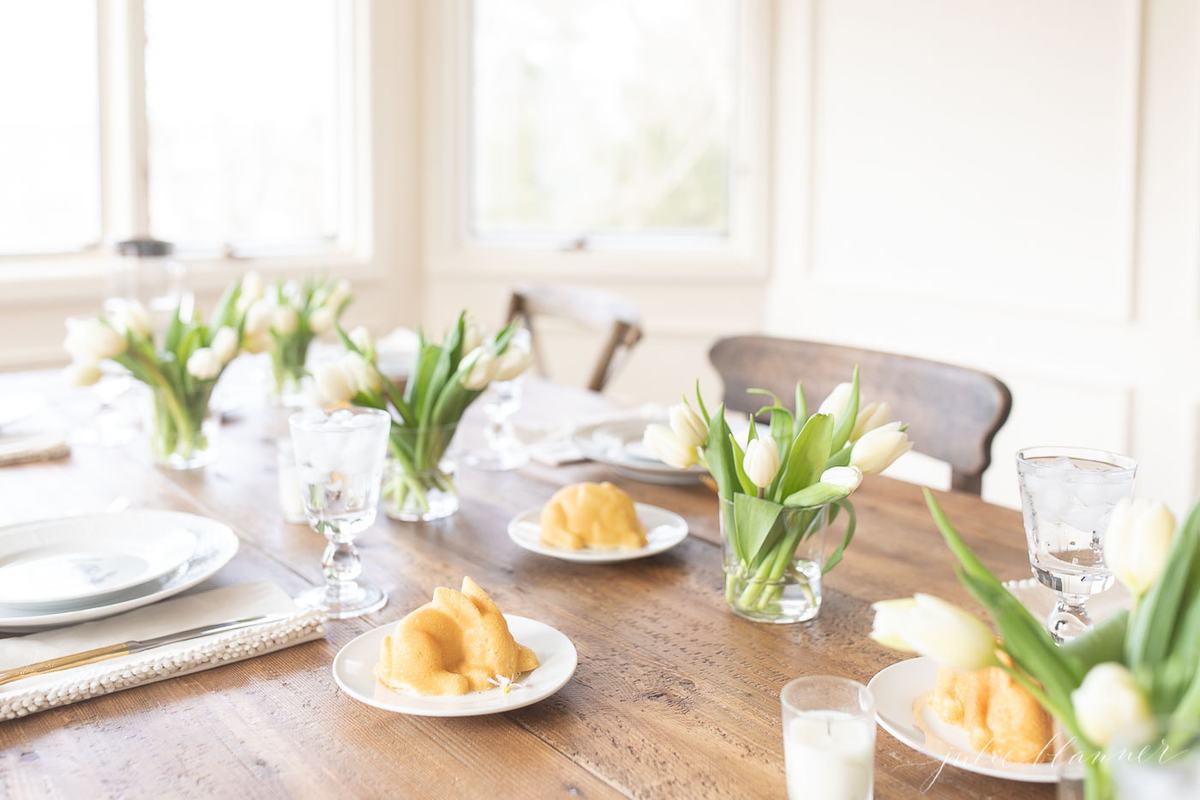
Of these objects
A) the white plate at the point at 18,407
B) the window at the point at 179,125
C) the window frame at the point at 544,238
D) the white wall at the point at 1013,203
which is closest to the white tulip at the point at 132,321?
the white plate at the point at 18,407

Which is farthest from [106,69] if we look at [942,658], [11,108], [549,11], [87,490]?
[942,658]

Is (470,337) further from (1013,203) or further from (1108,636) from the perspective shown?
(1013,203)

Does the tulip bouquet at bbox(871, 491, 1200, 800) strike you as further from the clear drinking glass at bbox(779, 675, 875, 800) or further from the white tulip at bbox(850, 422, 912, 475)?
the white tulip at bbox(850, 422, 912, 475)

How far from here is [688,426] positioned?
3.74 feet

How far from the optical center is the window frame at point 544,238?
3.69 meters

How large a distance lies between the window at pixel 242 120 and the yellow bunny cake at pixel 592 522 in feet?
8.01

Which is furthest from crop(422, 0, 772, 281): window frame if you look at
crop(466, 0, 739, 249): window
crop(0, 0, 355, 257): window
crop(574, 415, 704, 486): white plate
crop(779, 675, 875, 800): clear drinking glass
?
crop(779, 675, 875, 800): clear drinking glass

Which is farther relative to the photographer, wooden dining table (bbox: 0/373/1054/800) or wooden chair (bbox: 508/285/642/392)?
wooden chair (bbox: 508/285/642/392)

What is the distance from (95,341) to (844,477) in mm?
1041

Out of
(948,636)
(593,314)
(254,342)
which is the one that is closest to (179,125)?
(593,314)

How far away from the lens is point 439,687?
3.01 ft

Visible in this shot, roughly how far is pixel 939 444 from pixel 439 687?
1.00m

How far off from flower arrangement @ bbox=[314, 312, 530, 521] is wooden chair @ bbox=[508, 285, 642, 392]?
0.85 metres

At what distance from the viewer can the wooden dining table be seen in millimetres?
825
